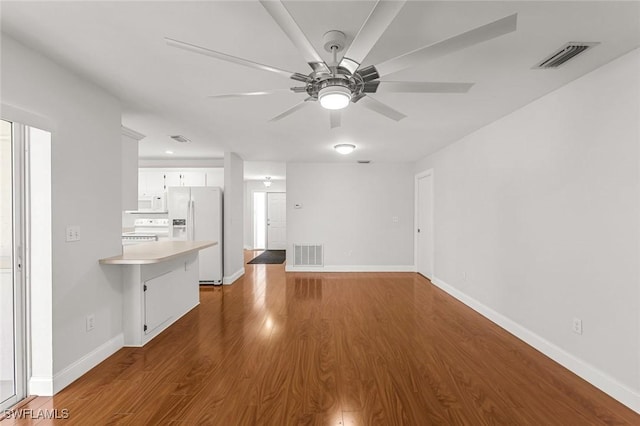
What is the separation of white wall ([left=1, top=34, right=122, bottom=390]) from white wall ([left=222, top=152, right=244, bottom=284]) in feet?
8.25

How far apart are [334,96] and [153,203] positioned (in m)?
5.51

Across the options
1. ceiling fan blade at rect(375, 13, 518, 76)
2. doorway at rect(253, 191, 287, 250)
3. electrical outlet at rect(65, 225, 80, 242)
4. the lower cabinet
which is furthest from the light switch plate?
doorway at rect(253, 191, 287, 250)

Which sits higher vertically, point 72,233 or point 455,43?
point 455,43

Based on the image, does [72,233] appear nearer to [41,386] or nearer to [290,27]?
[41,386]

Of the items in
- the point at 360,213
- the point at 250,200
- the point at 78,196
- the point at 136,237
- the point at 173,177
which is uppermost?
the point at 173,177

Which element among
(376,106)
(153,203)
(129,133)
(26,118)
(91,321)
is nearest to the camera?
(26,118)

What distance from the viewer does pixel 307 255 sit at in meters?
6.73

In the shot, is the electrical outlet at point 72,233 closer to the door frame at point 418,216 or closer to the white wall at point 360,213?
the white wall at point 360,213

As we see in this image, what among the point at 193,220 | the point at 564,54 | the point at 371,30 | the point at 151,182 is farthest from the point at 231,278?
the point at 564,54

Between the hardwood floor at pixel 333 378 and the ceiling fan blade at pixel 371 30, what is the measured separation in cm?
216

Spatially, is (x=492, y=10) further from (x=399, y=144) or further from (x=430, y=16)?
(x=399, y=144)

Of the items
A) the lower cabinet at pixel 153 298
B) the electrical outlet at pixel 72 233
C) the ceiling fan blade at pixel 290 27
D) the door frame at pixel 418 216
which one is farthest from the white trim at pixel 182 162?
the ceiling fan blade at pixel 290 27

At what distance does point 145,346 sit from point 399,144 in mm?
4393

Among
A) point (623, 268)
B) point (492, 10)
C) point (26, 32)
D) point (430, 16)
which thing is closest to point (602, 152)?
point (623, 268)
